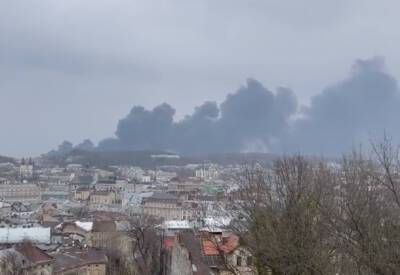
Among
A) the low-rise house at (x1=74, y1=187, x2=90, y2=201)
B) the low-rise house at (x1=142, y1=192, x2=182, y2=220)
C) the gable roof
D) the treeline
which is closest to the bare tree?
the treeline

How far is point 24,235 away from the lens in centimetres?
4600

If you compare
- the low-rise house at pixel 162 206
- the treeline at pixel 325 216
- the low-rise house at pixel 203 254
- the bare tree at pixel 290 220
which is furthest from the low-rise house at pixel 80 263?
the low-rise house at pixel 162 206

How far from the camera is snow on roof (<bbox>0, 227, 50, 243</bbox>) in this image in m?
45.2

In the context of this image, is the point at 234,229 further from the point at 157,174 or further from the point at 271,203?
the point at 157,174

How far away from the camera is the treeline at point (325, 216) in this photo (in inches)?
405

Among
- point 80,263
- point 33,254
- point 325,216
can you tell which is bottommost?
point 80,263

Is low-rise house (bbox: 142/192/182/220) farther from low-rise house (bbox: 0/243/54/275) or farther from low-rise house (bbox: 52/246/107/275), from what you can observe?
low-rise house (bbox: 0/243/54/275)

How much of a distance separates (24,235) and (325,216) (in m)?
36.8

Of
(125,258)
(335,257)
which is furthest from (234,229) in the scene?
(125,258)

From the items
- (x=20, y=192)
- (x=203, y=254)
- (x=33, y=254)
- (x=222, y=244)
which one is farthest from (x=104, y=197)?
(x=222, y=244)

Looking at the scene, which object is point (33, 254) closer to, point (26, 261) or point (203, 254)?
point (26, 261)

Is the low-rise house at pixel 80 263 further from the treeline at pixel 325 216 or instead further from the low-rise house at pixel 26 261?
the treeline at pixel 325 216

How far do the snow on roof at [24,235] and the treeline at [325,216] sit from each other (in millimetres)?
31181

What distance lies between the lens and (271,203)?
1478cm
